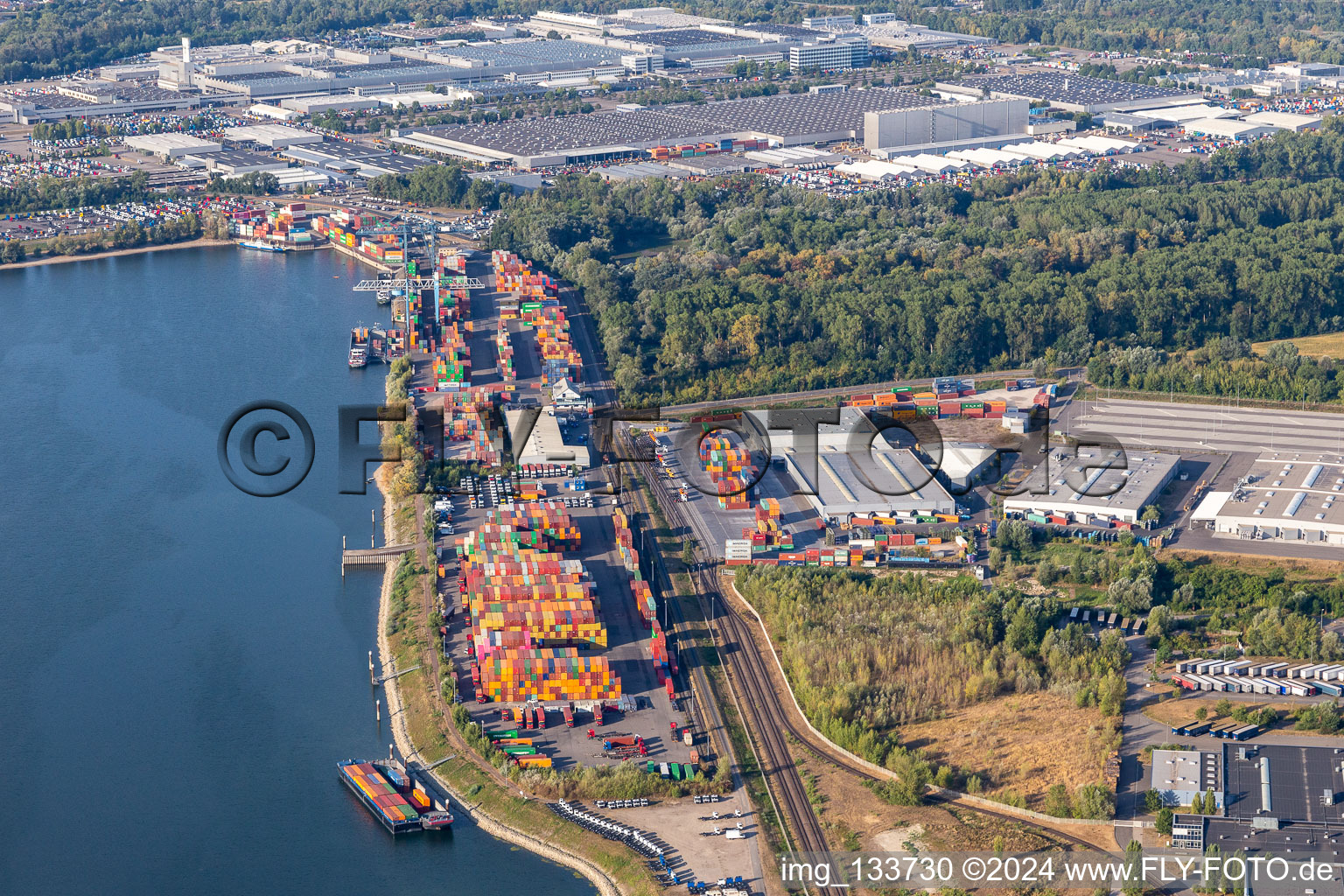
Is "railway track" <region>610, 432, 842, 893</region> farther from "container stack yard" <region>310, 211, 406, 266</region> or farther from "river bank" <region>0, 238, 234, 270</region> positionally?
"river bank" <region>0, 238, 234, 270</region>

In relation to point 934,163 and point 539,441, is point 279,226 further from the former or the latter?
point 934,163

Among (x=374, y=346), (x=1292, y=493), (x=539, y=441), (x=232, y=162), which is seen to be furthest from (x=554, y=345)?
(x=232, y=162)

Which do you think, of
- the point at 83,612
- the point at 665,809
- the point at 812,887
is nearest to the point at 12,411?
the point at 83,612

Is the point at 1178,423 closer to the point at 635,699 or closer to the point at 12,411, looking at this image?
the point at 635,699

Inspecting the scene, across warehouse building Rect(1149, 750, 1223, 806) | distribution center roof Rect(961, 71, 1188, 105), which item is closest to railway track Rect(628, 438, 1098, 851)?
warehouse building Rect(1149, 750, 1223, 806)

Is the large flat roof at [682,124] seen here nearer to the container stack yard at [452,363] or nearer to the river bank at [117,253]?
the river bank at [117,253]

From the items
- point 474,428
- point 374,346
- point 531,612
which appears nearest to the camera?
point 531,612
